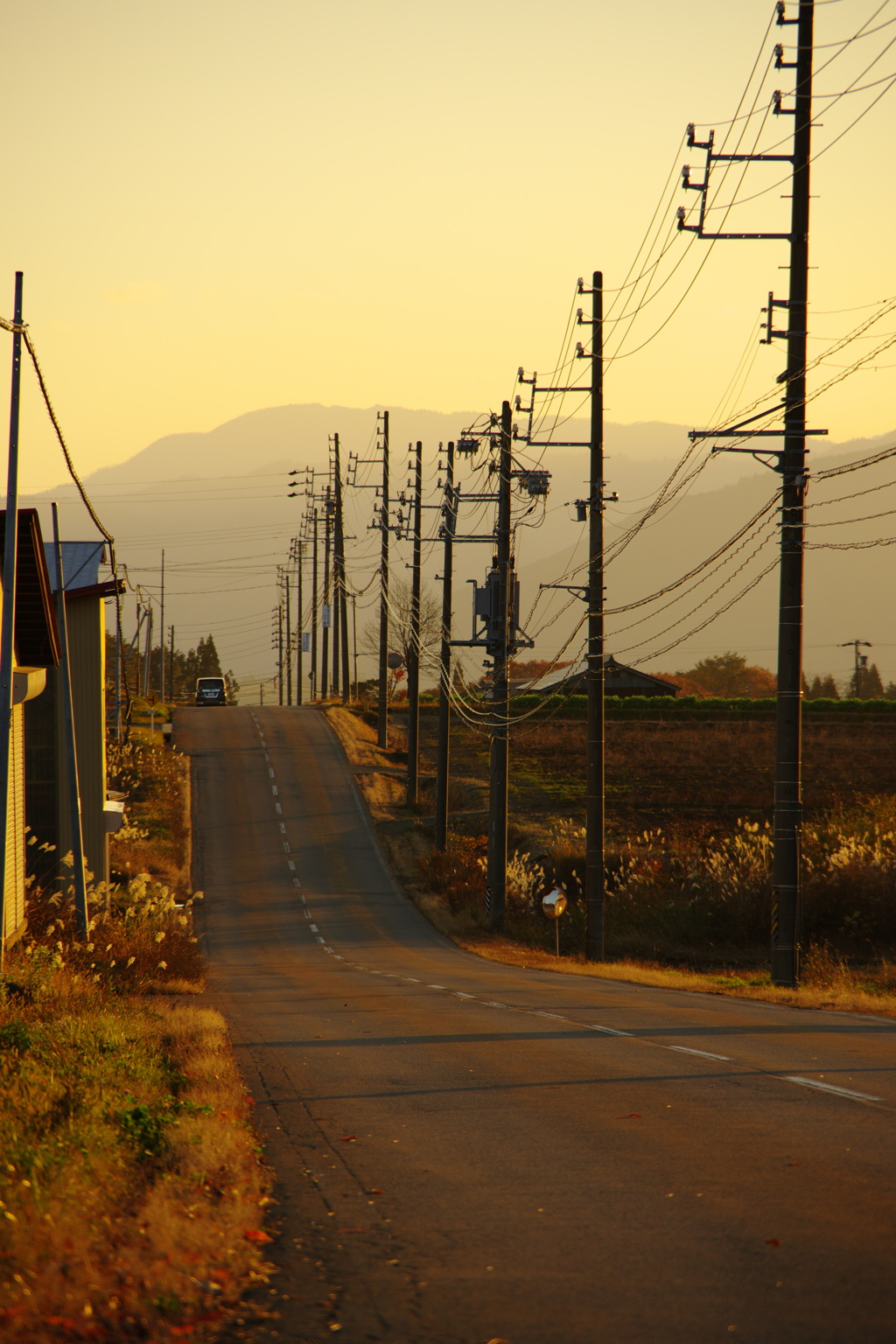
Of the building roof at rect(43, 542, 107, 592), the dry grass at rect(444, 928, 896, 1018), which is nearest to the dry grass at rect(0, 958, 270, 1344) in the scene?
the dry grass at rect(444, 928, 896, 1018)

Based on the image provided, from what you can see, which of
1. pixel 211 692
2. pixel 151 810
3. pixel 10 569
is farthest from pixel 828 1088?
pixel 211 692

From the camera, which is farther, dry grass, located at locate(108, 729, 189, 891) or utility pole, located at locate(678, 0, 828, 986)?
dry grass, located at locate(108, 729, 189, 891)

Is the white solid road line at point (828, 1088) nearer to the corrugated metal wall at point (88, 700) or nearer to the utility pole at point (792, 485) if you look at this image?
the utility pole at point (792, 485)

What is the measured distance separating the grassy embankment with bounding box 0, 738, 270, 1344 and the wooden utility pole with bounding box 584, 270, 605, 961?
13687mm

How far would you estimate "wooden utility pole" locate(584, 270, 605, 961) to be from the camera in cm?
2666

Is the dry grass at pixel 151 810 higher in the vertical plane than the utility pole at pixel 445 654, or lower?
lower

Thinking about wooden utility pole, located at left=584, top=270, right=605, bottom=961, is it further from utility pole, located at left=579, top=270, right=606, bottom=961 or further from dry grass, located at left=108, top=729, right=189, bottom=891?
dry grass, located at left=108, top=729, right=189, bottom=891

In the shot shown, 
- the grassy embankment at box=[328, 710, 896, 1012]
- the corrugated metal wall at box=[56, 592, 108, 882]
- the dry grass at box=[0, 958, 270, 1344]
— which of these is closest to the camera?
the dry grass at box=[0, 958, 270, 1344]

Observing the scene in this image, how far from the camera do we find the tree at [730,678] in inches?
5138

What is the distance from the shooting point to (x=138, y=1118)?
7707 mm

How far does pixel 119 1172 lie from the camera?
6.71 metres

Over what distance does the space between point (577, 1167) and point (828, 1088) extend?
3078mm

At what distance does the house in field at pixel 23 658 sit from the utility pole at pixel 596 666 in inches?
455

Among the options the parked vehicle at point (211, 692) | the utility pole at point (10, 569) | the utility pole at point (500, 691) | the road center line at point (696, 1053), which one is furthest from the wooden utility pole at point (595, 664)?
the parked vehicle at point (211, 692)
